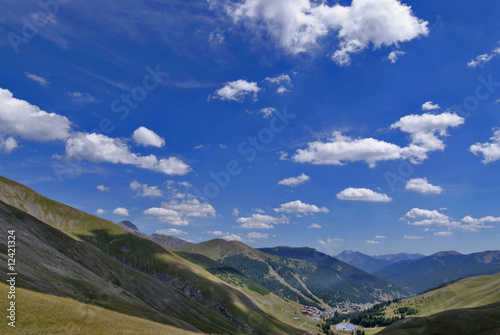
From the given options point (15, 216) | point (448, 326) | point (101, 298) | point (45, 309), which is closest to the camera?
point (45, 309)

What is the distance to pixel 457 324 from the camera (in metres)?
91.0

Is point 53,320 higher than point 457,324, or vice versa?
point 53,320

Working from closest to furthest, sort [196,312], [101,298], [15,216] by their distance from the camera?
1. [101,298]
2. [15,216]
3. [196,312]

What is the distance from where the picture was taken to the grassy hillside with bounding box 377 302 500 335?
86.5 m

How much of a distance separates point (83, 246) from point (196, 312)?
64.5 m

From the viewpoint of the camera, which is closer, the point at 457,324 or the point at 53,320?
the point at 53,320

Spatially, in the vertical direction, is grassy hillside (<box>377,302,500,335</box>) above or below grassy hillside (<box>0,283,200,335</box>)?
below

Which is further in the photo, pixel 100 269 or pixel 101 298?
pixel 100 269

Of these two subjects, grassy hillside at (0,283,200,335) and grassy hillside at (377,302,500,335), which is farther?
grassy hillside at (377,302,500,335)

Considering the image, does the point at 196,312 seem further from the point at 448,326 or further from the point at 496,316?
the point at 496,316

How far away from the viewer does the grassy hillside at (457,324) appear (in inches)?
3407

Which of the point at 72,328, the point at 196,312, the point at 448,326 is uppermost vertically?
the point at 72,328

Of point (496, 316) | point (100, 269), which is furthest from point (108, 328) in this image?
point (496, 316)

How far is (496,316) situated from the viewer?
91.9m
